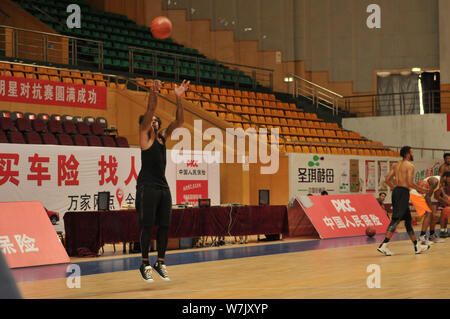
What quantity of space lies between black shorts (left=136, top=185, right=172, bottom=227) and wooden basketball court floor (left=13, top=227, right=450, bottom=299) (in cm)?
60

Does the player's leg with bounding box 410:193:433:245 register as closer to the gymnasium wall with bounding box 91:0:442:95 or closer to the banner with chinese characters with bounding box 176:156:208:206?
the banner with chinese characters with bounding box 176:156:208:206

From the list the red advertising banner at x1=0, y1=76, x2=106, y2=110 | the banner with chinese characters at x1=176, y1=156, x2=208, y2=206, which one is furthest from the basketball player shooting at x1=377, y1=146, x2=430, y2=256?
the red advertising banner at x1=0, y1=76, x2=106, y2=110

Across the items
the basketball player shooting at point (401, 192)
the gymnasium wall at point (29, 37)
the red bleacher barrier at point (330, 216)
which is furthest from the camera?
the gymnasium wall at point (29, 37)

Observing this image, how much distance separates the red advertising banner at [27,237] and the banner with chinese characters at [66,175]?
2.02m

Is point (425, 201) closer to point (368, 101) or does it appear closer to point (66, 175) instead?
point (66, 175)

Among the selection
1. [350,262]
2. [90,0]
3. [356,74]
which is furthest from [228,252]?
[90,0]

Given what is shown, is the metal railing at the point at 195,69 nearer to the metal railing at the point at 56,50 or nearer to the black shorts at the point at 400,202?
the metal railing at the point at 56,50

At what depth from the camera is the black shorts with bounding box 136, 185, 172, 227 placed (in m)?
6.14

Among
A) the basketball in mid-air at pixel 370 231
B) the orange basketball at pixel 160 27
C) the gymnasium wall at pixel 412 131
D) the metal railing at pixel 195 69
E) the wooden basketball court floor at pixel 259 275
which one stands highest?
the metal railing at pixel 195 69

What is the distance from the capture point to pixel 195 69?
21891mm

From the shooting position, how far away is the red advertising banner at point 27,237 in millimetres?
8328

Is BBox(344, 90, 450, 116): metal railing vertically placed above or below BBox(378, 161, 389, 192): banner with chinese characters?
above

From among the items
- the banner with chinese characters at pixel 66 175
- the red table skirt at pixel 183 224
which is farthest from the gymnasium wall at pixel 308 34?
the red table skirt at pixel 183 224

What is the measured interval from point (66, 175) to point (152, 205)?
20.8 ft
